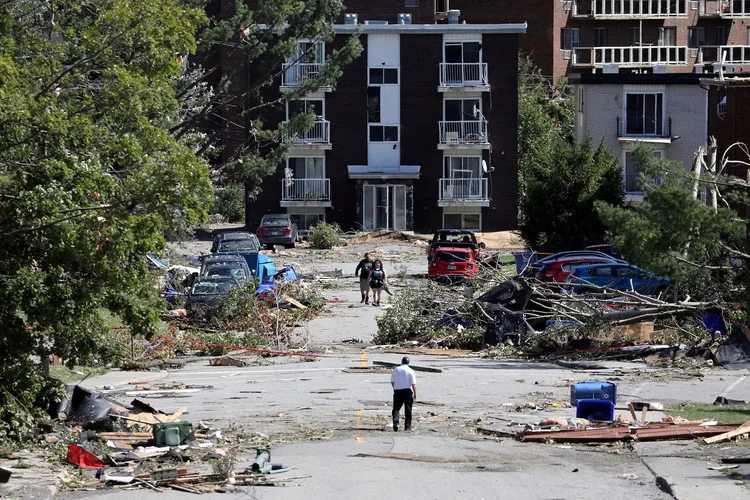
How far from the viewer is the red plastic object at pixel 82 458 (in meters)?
14.2

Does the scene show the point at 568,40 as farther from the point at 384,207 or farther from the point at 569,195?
the point at 569,195

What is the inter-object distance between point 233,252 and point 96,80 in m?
25.5

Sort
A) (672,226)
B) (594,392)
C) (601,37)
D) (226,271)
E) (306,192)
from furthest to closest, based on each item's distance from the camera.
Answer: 1. (601,37)
2. (306,192)
3. (226,271)
4. (672,226)
5. (594,392)

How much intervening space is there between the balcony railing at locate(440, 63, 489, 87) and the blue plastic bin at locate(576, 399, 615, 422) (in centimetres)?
4492

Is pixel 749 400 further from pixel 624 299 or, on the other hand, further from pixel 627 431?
pixel 624 299

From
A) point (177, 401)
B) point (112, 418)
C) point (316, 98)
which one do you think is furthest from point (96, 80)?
point (316, 98)

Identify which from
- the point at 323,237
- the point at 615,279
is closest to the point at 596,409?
the point at 615,279

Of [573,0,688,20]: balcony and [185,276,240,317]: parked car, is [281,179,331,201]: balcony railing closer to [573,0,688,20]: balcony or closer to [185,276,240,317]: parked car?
[573,0,688,20]: balcony

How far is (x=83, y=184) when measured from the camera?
13.4m

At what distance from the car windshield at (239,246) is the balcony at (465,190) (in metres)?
19.3

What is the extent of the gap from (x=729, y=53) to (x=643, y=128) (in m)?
22.9

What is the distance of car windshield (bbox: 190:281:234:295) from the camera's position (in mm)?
30562

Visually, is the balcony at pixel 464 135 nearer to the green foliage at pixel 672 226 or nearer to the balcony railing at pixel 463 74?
the balcony railing at pixel 463 74

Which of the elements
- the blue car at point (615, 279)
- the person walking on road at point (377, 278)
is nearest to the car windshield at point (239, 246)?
the person walking on road at point (377, 278)
